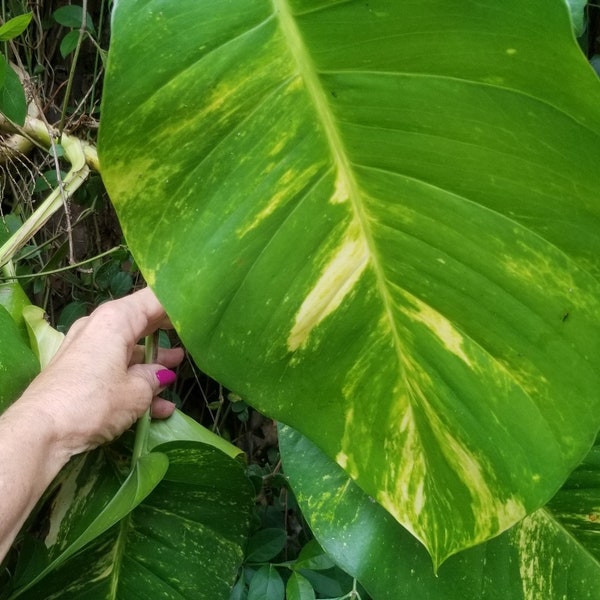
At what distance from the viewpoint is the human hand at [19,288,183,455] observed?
646 mm

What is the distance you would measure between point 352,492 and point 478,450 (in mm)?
231

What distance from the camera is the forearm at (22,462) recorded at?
572mm

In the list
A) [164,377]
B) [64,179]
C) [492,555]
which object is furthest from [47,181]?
[492,555]

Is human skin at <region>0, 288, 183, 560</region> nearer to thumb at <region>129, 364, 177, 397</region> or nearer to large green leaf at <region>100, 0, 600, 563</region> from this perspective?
thumb at <region>129, 364, 177, 397</region>

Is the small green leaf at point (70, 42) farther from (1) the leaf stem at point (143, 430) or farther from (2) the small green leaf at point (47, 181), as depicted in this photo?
(1) the leaf stem at point (143, 430)

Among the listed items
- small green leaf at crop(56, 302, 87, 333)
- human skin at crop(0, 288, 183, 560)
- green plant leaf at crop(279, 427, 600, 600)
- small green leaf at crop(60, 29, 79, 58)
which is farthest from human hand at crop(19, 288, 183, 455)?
small green leaf at crop(60, 29, 79, 58)

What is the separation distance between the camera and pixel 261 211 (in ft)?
1.62

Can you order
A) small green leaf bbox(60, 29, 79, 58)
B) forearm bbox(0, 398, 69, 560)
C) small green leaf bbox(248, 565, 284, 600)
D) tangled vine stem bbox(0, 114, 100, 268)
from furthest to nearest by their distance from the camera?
small green leaf bbox(60, 29, 79, 58) → tangled vine stem bbox(0, 114, 100, 268) → small green leaf bbox(248, 565, 284, 600) → forearm bbox(0, 398, 69, 560)

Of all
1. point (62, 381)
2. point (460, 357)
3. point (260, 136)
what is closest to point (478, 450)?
point (460, 357)

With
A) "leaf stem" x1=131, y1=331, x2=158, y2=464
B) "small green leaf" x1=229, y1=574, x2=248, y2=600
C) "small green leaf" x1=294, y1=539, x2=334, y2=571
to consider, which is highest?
"leaf stem" x1=131, y1=331, x2=158, y2=464

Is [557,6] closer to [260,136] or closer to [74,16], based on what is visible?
[260,136]

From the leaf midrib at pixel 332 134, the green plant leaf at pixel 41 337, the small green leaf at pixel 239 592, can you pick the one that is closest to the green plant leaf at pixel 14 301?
the green plant leaf at pixel 41 337

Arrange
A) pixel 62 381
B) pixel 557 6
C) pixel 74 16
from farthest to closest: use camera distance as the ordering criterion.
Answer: pixel 74 16 < pixel 62 381 < pixel 557 6

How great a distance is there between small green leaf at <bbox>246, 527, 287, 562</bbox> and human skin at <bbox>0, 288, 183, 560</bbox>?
27 cm
